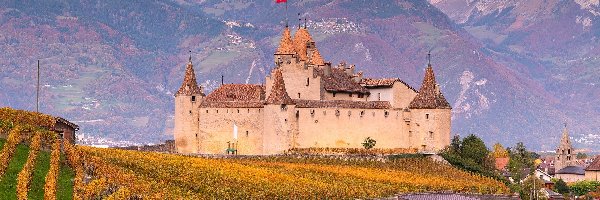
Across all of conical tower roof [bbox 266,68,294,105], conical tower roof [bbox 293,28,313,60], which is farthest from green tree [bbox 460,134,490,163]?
conical tower roof [bbox 266,68,294,105]

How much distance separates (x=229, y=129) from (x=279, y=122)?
15.9 feet

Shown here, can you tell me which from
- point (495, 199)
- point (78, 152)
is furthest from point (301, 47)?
point (78, 152)

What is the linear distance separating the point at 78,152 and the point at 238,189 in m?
10.8

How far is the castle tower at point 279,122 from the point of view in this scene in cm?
11844

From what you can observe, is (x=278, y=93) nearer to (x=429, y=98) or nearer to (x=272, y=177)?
(x=429, y=98)

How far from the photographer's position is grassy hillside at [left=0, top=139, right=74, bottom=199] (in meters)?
57.2

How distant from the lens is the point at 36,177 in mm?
62625

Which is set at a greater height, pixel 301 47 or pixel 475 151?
pixel 301 47

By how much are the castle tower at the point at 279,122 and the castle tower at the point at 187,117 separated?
22.0ft

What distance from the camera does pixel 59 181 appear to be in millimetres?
62750

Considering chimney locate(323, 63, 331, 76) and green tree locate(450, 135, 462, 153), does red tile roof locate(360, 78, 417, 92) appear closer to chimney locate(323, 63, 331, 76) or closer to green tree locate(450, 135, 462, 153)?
chimney locate(323, 63, 331, 76)

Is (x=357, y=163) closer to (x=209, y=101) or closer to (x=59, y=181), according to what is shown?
(x=209, y=101)

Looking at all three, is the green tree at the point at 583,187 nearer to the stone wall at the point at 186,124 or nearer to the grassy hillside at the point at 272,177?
the grassy hillside at the point at 272,177

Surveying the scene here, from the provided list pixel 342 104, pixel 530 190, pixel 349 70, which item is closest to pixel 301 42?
pixel 349 70
